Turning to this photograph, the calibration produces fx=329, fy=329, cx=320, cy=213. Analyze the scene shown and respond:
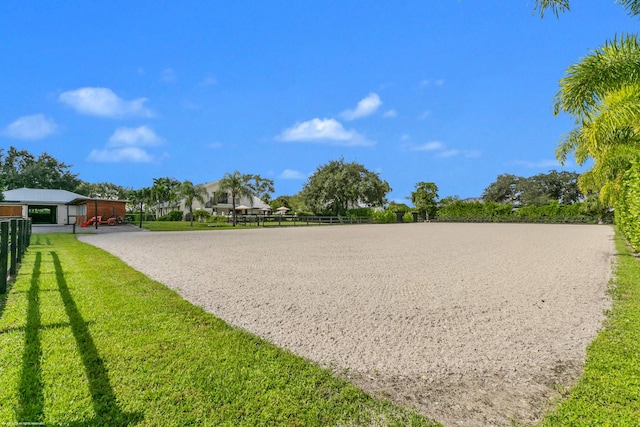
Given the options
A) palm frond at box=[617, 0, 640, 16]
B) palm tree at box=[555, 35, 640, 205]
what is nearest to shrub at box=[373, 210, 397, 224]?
palm tree at box=[555, 35, 640, 205]

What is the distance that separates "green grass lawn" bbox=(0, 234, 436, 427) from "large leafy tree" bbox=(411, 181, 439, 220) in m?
50.4

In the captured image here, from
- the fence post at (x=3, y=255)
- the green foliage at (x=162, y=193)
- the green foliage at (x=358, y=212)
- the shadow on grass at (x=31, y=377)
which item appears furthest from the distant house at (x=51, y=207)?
the shadow on grass at (x=31, y=377)

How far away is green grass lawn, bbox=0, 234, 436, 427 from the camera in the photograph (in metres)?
2.04

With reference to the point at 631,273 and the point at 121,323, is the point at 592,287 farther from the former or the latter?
the point at 121,323

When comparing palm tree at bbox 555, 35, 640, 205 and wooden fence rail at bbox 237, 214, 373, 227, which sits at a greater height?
palm tree at bbox 555, 35, 640, 205

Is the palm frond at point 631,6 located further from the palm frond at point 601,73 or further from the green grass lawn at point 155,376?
the green grass lawn at point 155,376

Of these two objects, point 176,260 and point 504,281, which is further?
point 176,260

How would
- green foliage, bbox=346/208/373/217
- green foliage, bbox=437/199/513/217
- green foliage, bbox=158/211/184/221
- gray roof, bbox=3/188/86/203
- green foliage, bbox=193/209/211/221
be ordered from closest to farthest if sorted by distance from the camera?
gray roof, bbox=3/188/86/203 < green foliage, bbox=193/209/211/221 < green foliage, bbox=346/208/373/217 < green foliage, bbox=158/211/184/221 < green foliage, bbox=437/199/513/217

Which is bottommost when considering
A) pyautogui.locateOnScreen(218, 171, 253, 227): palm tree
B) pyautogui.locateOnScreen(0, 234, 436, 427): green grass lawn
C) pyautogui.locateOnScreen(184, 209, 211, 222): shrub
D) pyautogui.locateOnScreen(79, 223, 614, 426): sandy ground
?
pyautogui.locateOnScreen(79, 223, 614, 426): sandy ground

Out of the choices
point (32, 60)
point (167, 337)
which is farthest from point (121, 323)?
point (32, 60)

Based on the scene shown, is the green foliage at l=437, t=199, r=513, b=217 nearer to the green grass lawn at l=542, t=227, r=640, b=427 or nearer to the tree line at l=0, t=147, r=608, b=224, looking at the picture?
the tree line at l=0, t=147, r=608, b=224

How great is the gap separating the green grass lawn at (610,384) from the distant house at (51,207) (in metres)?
33.4

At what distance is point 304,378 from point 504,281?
201 inches

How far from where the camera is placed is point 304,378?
2525 millimetres
